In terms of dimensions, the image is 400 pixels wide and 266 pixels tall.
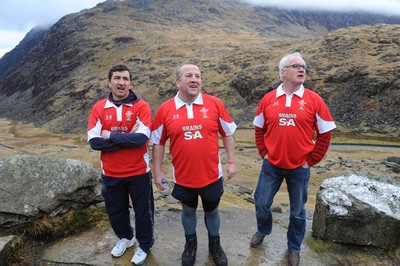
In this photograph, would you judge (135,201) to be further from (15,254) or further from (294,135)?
(294,135)

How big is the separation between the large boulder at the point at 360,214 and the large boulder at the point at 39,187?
4934 mm

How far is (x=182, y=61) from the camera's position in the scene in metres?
84.9

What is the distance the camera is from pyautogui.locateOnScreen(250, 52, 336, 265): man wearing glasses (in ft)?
18.9

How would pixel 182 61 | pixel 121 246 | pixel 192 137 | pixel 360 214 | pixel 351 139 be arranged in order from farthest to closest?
pixel 182 61
pixel 351 139
pixel 360 214
pixel 121 246
pixel 192 137

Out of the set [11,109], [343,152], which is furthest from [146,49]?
[343,152]

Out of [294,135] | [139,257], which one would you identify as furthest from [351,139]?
[139,257]

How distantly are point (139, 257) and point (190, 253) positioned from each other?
860mm

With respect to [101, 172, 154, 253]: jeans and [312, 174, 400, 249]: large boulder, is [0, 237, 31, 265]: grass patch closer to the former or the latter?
[101, 172, 154, 253]: jeans

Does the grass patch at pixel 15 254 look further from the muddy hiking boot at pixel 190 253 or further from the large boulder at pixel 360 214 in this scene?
the large boulder at pixel 360 214

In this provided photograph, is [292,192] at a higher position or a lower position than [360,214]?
higher

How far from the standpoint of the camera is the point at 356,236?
687cm

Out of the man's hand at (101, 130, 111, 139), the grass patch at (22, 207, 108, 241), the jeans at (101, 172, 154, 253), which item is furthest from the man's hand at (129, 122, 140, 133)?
the grass patch at (22, 207, 108, 241)

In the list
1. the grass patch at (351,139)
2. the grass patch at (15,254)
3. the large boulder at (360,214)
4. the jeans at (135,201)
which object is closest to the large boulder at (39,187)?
the grass patch at (15,254)

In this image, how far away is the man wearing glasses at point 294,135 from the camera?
575 centimetres
